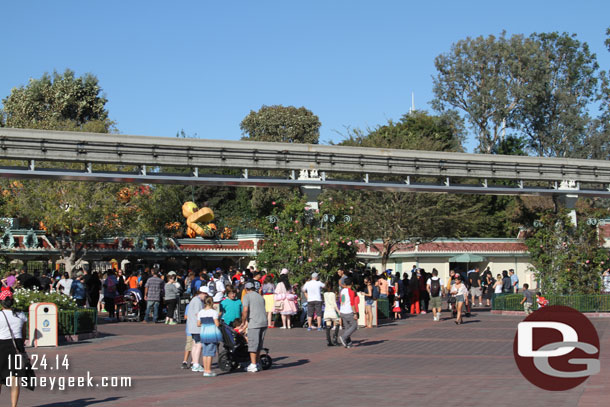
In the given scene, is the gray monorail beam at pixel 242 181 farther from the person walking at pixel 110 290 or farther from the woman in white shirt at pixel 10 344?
the woman in white shirt at pixel 10 344

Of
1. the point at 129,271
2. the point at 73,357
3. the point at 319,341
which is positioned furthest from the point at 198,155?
the point at 73,357

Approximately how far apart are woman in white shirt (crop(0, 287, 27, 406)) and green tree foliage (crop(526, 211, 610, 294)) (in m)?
23.2

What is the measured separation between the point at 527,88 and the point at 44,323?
47.4m

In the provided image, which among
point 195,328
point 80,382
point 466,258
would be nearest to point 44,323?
point 195,328

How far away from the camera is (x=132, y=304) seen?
28.4 meters

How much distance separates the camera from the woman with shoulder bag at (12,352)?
1112 centimetres

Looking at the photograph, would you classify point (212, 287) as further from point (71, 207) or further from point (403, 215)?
point (71, 207)

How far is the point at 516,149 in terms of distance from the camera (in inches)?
2530

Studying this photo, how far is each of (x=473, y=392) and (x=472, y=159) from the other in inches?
936

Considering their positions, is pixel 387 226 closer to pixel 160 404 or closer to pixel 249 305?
pixel 249 305

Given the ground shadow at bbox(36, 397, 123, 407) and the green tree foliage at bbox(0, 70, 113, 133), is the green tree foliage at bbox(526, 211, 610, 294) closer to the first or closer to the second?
the ground shadow at bbox(36, 397, 123, 407)

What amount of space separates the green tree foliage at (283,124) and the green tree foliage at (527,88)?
60.7ft

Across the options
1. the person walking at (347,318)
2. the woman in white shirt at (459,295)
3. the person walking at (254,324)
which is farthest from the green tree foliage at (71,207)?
the person walking at (254,324)

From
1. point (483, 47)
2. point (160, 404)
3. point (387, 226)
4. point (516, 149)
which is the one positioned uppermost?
point (483, 47)
